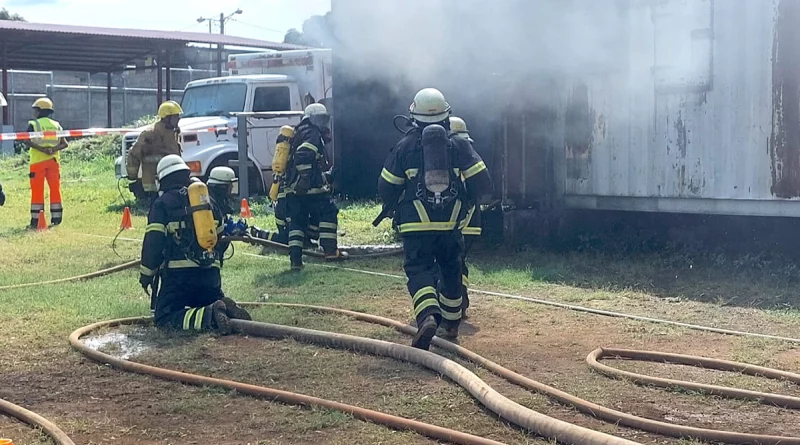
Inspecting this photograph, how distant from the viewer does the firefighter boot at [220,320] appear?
6.41 m

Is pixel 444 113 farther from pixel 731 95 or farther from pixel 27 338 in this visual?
pixel 731 95

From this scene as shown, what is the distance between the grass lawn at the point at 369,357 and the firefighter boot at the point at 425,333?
220 millimetres

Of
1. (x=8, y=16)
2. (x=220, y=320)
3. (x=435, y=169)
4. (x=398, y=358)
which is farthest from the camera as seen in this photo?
(x=8, y=16)

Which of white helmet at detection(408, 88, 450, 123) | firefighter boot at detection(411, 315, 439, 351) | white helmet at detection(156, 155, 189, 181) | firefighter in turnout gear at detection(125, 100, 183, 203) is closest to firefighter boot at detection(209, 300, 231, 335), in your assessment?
white helmet at detection(156, 155, 189, 181)

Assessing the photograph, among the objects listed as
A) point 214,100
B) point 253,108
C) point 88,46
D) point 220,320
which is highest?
point 88,46

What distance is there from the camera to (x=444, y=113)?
20.3 feet

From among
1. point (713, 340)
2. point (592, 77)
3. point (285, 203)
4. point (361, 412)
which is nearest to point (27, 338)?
point (361, 412)

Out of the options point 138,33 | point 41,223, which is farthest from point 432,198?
point 138,33

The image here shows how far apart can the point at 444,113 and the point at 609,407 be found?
7.57 feet

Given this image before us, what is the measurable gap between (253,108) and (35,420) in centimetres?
1122

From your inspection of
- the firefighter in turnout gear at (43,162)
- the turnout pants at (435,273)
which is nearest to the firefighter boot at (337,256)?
the turnout pants at (435,273)

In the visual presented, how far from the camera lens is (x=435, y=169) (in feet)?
19.2

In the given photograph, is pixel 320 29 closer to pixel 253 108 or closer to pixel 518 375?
pixel 253 108

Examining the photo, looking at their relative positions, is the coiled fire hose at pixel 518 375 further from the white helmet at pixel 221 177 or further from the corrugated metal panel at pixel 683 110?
the corrugated metal panel at pixel 683 110
